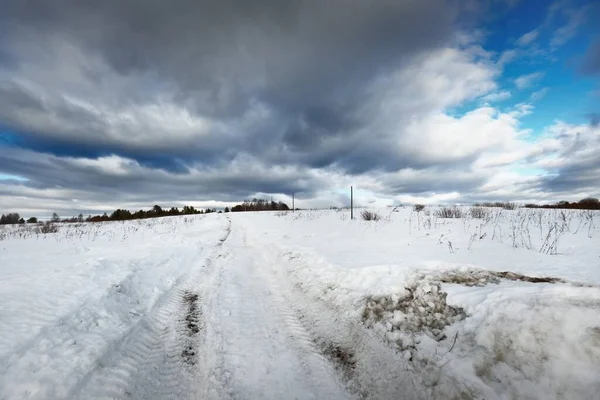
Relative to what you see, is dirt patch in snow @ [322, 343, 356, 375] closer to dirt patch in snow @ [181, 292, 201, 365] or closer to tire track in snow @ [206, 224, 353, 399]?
tire track in snow @ [206, 224, 353, 399]

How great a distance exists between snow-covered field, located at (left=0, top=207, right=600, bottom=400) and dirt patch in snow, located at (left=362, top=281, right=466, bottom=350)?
0.02m

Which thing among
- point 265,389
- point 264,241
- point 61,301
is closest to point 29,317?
point 61,301

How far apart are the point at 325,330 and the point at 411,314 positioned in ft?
5.20

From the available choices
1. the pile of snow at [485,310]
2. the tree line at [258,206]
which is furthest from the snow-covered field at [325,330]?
the tree line at [258,206]

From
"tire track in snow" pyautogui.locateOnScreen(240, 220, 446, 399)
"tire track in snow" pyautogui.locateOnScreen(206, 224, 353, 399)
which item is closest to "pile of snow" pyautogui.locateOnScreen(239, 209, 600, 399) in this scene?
"tire track in snow" pyautogui.locateOnScreen(240, 220, 446, 399)

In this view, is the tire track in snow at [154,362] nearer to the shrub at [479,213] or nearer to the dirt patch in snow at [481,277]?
the dirt patch in snow at [481,277]

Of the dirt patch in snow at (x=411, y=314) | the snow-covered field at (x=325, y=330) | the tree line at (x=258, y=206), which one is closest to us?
the snow-covered field at (x=325, y=330)

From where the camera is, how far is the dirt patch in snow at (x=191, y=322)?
4.50 meters

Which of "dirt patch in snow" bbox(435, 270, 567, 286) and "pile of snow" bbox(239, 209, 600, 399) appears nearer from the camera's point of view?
"pile of snow" bbox(239, 209, 600, 399)

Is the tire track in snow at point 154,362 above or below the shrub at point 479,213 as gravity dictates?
below

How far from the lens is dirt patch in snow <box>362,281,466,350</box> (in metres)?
4.70

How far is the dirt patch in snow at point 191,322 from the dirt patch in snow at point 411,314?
3.07 metres

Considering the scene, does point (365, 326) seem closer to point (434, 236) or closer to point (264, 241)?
point (434, 236)

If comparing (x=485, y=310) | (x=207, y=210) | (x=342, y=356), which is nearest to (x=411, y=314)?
(x=485, y=310)
